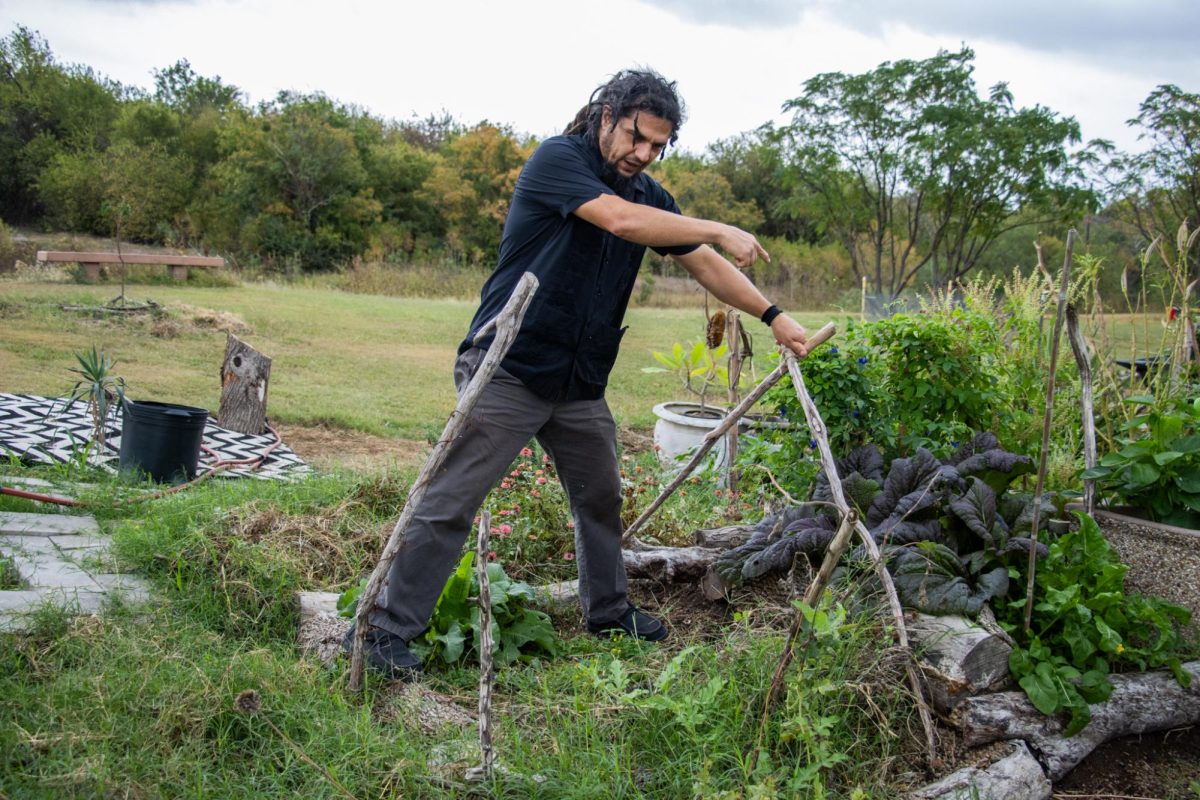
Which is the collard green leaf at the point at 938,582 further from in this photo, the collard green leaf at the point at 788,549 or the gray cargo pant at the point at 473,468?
the gray cargo pant at the point at 473,468

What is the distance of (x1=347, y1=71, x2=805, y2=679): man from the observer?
2635 mm

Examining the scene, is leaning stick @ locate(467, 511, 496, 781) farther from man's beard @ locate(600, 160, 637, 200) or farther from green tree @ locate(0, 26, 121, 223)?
green tree @ locate(0, 26, 121, 223)

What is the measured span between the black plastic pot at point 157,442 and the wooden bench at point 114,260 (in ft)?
30.9

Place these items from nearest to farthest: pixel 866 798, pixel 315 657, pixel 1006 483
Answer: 1. pixel 866 798
2. pixel 315 657
3. pixel 1006 483

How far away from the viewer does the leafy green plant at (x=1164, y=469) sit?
11.5 feet

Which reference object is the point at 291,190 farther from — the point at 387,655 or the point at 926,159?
the point at 387,655

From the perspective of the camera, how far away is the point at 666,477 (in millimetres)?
4828

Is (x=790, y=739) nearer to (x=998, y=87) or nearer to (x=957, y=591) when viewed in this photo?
(x=957, y=591)

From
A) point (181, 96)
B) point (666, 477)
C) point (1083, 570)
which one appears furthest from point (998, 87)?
point (181, 96)

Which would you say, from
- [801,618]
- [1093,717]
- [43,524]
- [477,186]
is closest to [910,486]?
[1093,717]

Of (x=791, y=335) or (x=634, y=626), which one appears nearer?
(x=791, y=335)

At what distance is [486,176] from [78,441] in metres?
20.0

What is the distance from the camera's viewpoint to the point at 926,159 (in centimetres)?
1700

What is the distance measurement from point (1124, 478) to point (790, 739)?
2194 mm
